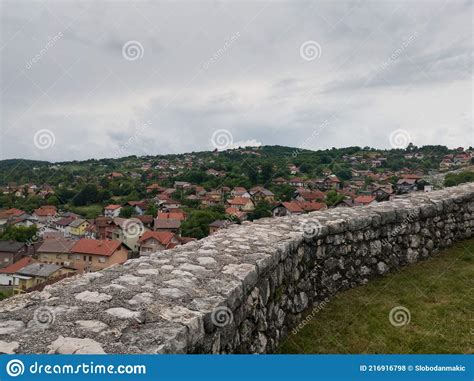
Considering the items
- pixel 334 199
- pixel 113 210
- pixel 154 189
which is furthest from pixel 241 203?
pixel 334 199

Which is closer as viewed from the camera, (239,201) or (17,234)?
(239,201)

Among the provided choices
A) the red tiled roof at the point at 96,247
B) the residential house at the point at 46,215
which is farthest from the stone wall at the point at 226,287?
the residential house at the point at 46,215

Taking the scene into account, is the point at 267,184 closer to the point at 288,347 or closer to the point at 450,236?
the point at 450,236

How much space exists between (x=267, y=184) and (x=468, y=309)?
126ft

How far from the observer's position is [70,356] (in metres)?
2.04

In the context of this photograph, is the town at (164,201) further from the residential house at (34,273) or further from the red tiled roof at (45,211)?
the red tiled roof at (45,211)
